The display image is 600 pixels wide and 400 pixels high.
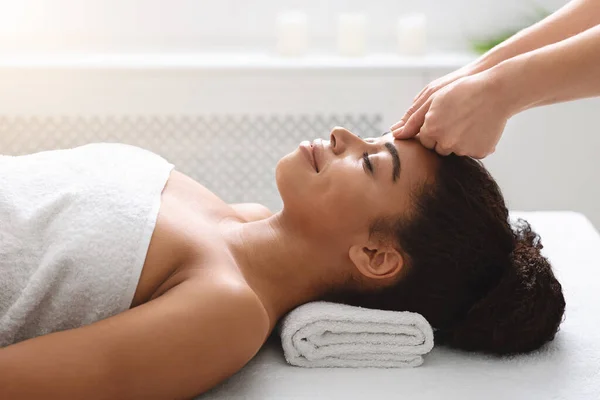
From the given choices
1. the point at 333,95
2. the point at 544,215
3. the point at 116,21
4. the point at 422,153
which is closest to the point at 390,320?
the point at 422,153

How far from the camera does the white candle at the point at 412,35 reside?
116 inches

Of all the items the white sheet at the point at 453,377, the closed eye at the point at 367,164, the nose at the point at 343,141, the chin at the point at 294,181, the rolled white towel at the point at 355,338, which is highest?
the nose at the point at 343,141

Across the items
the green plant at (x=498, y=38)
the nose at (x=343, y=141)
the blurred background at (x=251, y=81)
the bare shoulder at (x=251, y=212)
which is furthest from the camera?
the green plant at (x=498, y=38)

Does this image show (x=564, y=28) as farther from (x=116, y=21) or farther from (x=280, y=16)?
(x=116, y=21)

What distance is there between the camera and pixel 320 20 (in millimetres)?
3094

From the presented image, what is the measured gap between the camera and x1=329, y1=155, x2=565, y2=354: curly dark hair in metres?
1.60

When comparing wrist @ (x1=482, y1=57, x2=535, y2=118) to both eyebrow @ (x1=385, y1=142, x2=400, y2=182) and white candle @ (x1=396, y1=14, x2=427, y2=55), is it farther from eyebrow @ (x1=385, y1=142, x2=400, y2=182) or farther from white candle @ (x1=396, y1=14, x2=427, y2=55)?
white candle @ (x1=396, y1=14, x2=427, y2=55)

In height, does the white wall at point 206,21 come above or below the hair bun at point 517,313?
above

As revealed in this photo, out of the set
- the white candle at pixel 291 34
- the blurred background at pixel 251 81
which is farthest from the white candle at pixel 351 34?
the white candle at pixel 291 34

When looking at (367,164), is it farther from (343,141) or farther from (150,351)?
(150,351)

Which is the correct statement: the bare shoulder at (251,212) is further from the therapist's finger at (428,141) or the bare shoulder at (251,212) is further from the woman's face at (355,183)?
the therapist's finger at (428,141)

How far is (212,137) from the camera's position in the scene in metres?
2.93

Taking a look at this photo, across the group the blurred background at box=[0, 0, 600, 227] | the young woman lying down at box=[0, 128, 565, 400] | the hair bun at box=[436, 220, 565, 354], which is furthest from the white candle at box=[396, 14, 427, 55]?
the hair bun at box=[436, 220, 565, 354]

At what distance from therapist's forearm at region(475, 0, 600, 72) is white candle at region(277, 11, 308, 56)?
1.23 meters
